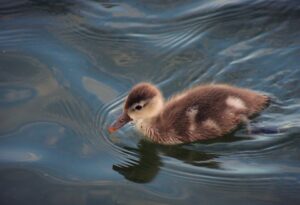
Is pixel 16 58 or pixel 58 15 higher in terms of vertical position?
pixel 58 15

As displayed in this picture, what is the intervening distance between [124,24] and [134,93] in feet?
4.65

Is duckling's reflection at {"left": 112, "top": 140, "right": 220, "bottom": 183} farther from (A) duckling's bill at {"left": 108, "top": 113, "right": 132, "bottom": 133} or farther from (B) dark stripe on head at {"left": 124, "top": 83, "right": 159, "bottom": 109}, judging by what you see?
(B) dark stripe on head at {"left": 124, "top": 83, "right": 159, "bottom": 109}

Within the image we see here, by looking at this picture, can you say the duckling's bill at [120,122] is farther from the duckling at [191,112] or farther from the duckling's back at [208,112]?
the duckling's back at [208,112]

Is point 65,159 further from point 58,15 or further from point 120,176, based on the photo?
point 58,15

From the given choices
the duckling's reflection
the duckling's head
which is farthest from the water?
the duckling's head

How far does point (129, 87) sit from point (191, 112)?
2.09ft

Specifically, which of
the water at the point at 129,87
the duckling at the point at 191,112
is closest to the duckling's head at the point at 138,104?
the duckling at the point at 191,112

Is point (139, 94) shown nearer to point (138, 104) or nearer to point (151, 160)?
point (138, 104)

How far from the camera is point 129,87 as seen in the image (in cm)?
453

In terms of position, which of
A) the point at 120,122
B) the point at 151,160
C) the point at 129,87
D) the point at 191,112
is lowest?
the point at 151,160

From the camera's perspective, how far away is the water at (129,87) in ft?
11.8

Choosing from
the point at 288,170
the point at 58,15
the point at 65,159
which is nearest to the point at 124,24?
the point at 58,15

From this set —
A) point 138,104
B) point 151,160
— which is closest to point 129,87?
point 138,104

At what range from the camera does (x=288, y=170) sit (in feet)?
12.1
